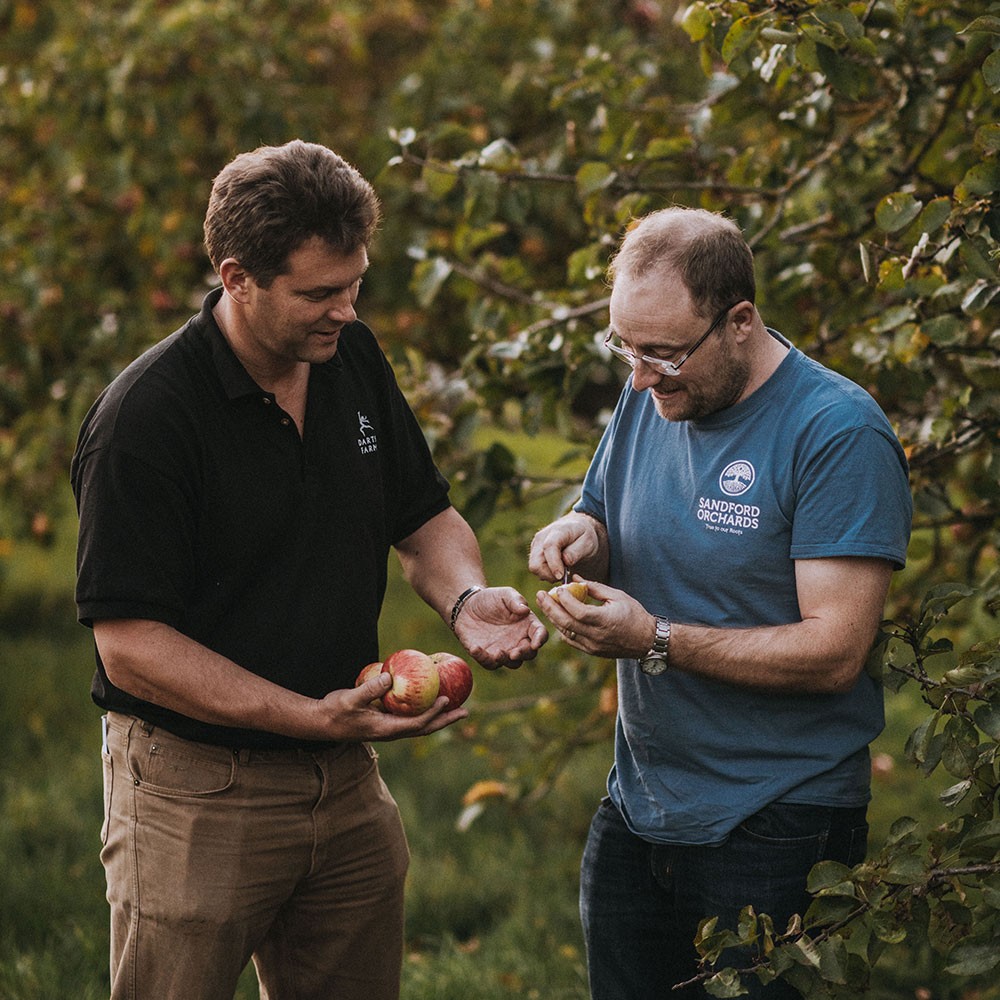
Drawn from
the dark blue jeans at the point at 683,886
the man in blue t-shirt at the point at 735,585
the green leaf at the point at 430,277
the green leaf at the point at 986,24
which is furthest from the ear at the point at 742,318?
the green leaf at the point at 430,277

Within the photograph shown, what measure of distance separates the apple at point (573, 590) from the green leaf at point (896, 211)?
3.50ft

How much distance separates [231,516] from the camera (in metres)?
2.62

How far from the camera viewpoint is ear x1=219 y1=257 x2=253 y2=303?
8.55 feet

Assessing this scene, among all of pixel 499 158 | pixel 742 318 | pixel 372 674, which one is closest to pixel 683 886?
pixel 372 674

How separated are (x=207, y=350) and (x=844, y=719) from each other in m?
1.40

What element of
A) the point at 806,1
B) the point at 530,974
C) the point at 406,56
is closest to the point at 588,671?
the point at 530,974

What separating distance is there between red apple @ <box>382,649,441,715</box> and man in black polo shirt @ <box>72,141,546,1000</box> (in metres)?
0.06

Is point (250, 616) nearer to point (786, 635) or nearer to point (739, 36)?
point (786, 635)

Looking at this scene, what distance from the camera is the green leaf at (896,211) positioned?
2.95 meters

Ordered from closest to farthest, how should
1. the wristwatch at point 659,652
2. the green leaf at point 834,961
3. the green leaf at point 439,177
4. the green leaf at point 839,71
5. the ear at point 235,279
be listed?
1. the green leaf at point 834,961
2. the wristwatch at point 659,652
3. the ear at point 235,279
4. the green leaf at point 839,71
5. the green leaf at point 439,177

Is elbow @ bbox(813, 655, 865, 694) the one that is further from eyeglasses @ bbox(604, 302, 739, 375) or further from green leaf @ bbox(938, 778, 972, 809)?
eyeglasses @ bbox(604, 302, 739, 375)

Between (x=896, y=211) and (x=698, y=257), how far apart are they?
69cm

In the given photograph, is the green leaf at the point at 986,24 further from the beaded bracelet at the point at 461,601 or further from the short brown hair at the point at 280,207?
the beaded bracelet at the point at 461,601

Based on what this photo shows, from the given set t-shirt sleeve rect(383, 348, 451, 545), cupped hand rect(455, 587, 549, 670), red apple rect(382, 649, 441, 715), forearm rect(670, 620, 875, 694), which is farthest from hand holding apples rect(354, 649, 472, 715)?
forearm rect(670, 620, 875, 694)
